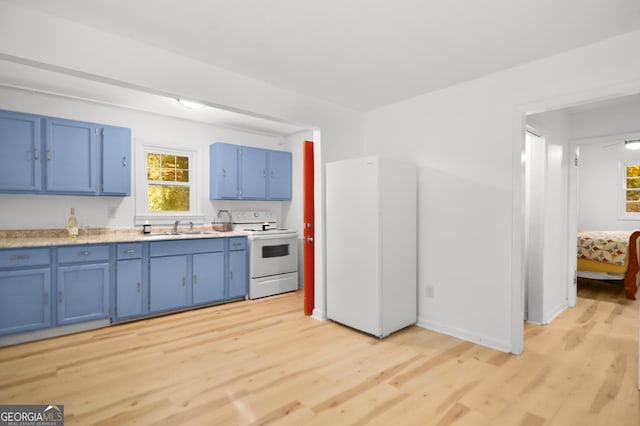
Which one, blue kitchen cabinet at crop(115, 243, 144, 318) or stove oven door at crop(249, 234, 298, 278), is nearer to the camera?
blue kitchen cabinet at crop(115, 243, 144, 318)

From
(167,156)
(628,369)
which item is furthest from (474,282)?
(167,156)

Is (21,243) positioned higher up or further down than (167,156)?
further down

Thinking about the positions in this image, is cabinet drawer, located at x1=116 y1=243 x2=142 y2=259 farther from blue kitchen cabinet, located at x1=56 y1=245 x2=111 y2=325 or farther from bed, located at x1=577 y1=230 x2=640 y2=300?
bed, located at x1=577 y1=230 x2=640 y2=300

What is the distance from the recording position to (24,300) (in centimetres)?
300

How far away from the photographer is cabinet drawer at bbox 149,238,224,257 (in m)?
3.71

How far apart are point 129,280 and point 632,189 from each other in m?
9.08

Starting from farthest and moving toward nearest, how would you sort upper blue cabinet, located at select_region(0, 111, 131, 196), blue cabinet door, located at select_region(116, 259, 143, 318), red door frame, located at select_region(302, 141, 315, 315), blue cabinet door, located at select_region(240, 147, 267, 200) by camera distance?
blue cabinet door, located at select_region(240, 147, 267, 200) → red door frame, located at select_region(302, 141, 315, 315) → blue cabinet door, located at select_region(116, 259, 143, 318) → upper blue cabinet, located at select_region(0, 111, 131, 196)

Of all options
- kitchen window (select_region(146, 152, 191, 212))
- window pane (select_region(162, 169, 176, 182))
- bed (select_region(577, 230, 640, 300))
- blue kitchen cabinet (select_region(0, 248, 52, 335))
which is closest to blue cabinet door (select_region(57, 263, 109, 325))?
blue kitchen cabinet (select_region(0, 248, 52, 335))

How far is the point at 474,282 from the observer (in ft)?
9.95

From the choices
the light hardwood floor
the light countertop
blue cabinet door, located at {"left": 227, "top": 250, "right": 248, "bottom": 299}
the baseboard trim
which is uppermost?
the light countertop

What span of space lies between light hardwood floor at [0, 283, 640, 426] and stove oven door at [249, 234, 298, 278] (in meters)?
1.15

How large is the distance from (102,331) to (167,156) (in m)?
2.33

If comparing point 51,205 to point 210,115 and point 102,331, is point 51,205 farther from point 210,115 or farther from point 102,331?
point 210,115

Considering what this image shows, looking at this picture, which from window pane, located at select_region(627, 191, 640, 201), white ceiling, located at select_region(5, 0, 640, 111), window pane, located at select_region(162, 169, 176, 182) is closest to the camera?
white ceiling, located at select_region(5, 0, 640, 111)
